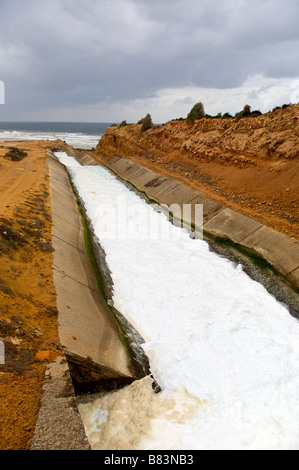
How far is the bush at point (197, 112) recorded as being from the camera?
26.4 meters

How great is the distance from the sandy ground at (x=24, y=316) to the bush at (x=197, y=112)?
19.8 meters

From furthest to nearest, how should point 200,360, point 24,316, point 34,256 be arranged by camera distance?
point 34,256, point 200,360, point 24,316

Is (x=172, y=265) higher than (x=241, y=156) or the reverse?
the reverse

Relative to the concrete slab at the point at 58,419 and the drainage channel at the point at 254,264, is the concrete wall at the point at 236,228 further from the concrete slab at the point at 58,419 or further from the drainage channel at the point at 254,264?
the concrete slab at the point at 58,419

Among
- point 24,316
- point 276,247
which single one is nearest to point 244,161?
point 276,247

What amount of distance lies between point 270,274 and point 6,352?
7718 mm

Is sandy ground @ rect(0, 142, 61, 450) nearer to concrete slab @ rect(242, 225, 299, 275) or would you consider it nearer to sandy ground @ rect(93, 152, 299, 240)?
concrete slab @ rect(242, 225, 299, 275)

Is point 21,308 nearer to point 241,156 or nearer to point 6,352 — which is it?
point 6,352

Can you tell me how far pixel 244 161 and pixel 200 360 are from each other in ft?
48.2

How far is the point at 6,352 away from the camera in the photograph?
4.58 meters

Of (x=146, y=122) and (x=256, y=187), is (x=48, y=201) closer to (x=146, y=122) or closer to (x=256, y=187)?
(x=256, y=187)

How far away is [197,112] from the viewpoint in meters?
26.5

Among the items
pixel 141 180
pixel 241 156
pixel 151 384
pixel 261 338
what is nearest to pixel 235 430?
pixel 151 384

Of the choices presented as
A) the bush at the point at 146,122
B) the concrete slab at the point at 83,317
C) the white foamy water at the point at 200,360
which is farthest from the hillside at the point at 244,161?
the concrete slab at the point at 83,317
